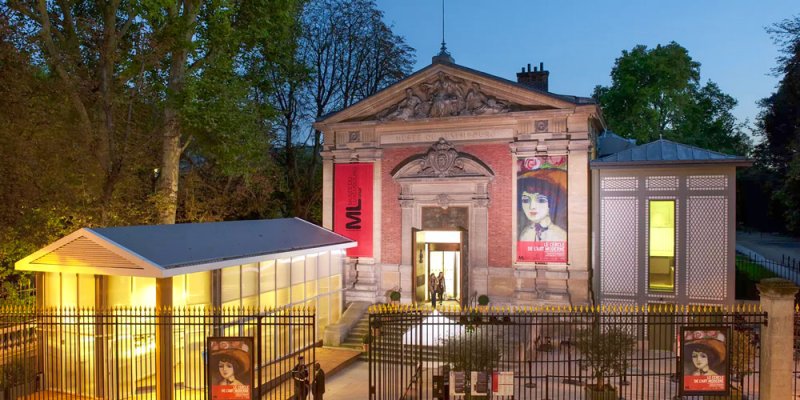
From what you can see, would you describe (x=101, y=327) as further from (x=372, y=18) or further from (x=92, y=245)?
(x=372, y=18)

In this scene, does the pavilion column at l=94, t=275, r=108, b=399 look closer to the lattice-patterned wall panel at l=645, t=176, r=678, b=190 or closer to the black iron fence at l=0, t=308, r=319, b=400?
the black iron fence at l=0, t=308, r=319, b=400

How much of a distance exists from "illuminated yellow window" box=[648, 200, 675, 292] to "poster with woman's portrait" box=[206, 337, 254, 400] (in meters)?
14.2

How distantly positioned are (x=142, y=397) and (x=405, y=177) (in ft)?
38.7

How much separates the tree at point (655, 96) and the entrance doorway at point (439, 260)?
55.1 feet

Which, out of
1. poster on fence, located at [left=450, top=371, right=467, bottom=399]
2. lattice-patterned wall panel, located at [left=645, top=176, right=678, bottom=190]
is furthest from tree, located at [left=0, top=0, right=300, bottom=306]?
lattice-patterned wall panel, located at [left=645, top=176, right=678, bottom=190]

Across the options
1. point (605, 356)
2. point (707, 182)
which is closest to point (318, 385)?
point (605, 356)

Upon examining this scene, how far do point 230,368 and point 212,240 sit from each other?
211 inches

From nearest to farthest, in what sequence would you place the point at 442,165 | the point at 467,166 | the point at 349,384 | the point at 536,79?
the point at 349,384 < the point at 467,166 < the point at 442,165 < the point at 536,79

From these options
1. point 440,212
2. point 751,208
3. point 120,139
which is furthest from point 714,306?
point 751,208

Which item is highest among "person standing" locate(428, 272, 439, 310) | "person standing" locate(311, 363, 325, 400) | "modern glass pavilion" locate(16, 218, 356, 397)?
"modern glass pavilion" locate(16, 218, 356, 397)

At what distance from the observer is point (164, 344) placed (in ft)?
40.3

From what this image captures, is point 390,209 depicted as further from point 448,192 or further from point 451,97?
point 451,97

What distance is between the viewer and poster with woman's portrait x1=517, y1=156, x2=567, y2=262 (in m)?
19.4

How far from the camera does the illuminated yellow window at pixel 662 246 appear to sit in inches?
734
